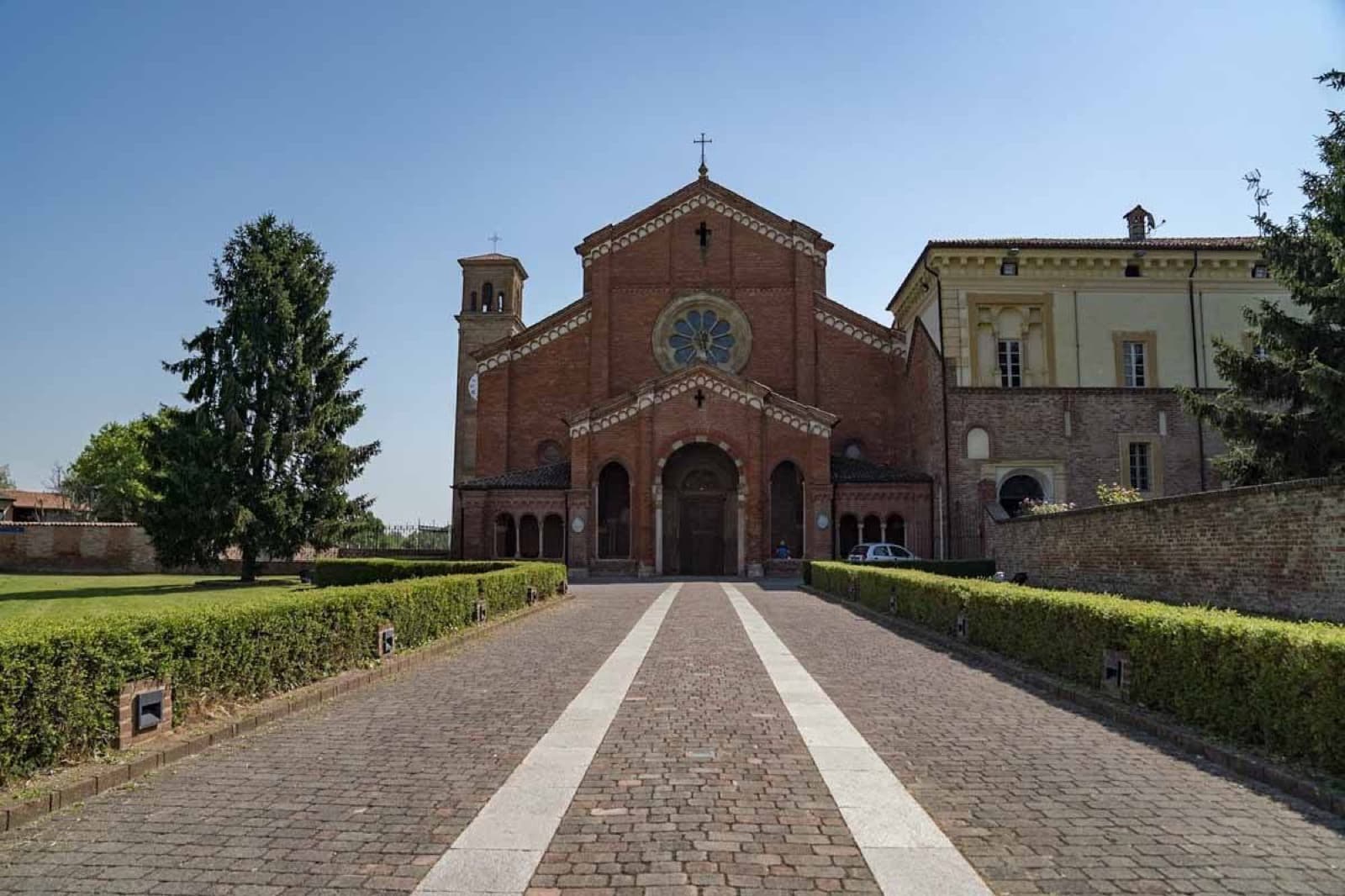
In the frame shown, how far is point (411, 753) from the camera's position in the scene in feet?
23.0

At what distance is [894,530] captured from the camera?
35.6 meters

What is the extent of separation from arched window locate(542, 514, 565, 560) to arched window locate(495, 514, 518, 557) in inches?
48.0

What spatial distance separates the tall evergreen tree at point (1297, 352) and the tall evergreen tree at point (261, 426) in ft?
91.0

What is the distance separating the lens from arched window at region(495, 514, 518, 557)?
36188 mm

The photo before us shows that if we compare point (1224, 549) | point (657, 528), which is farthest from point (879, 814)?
point (657, 528)

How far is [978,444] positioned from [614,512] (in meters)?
14.5

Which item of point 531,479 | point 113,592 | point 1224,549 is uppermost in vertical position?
point 531,479

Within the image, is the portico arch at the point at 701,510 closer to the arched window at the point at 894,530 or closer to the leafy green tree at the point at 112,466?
the arched window at the point at 894,530

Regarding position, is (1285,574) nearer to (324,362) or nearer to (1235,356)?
(1235,356)

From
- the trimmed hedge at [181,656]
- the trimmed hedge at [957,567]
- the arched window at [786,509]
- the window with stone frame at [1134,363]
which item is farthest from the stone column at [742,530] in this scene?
the trimmed hedge at [181,656]

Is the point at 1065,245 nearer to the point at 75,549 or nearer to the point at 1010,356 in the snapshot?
the point at 1010,356

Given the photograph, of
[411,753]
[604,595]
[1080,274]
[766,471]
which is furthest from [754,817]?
[1080,274]

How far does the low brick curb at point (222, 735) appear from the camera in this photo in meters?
5.58

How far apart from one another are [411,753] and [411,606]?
6.28 m
